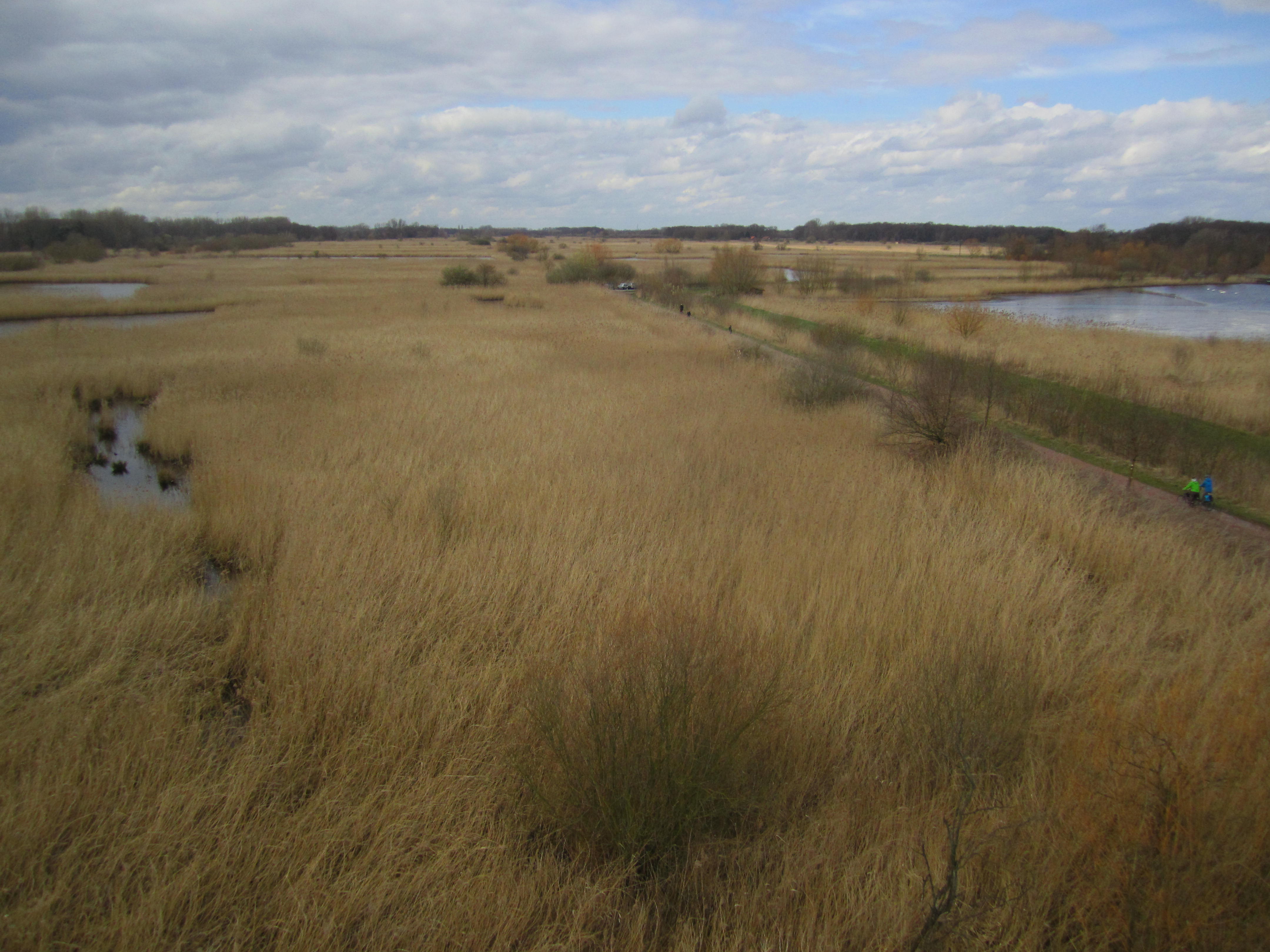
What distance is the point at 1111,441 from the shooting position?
12.3 m

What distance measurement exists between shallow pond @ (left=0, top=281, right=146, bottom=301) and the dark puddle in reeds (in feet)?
78.9

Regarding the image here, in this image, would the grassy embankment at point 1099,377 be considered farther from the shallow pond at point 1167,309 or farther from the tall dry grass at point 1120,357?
the shallow pond at point 1167,309

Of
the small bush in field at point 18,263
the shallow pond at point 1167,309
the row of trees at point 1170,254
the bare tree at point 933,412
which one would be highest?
the row of trees at point 1170,254

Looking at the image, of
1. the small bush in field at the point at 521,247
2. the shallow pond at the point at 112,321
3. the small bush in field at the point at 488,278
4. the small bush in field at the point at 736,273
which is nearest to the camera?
the shallow pond at the point at 112,321

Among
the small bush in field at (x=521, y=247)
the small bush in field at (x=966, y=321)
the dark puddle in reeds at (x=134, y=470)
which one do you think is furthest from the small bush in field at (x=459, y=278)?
the small bush in field at (x=521, y=247)

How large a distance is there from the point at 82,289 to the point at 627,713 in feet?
171

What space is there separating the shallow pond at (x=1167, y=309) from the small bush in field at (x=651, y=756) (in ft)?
117

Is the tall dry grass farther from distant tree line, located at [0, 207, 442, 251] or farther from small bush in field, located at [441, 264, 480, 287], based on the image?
distant tree line, located at [0, 207, 442, 251]

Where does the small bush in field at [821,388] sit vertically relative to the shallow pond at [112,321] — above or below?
below

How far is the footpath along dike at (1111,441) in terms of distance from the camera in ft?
27.7

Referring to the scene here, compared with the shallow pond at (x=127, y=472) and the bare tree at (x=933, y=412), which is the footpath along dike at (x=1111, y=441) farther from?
the shallow pond at (x=127, y=472)

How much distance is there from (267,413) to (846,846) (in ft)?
43.9

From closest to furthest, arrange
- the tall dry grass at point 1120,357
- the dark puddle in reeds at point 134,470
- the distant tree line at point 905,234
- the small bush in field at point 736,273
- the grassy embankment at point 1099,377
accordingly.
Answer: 1. the dark puddle in reeds at point 134,470
2. the grassy embankment at point 1099,377
3. the tall dry grass at point 1120,357
4. the small bush in field at point 736,273
5. the distant tree line at point 905,234

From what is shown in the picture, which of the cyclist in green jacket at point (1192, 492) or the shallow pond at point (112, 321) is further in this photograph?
the shallow pond at point (112, 321)
